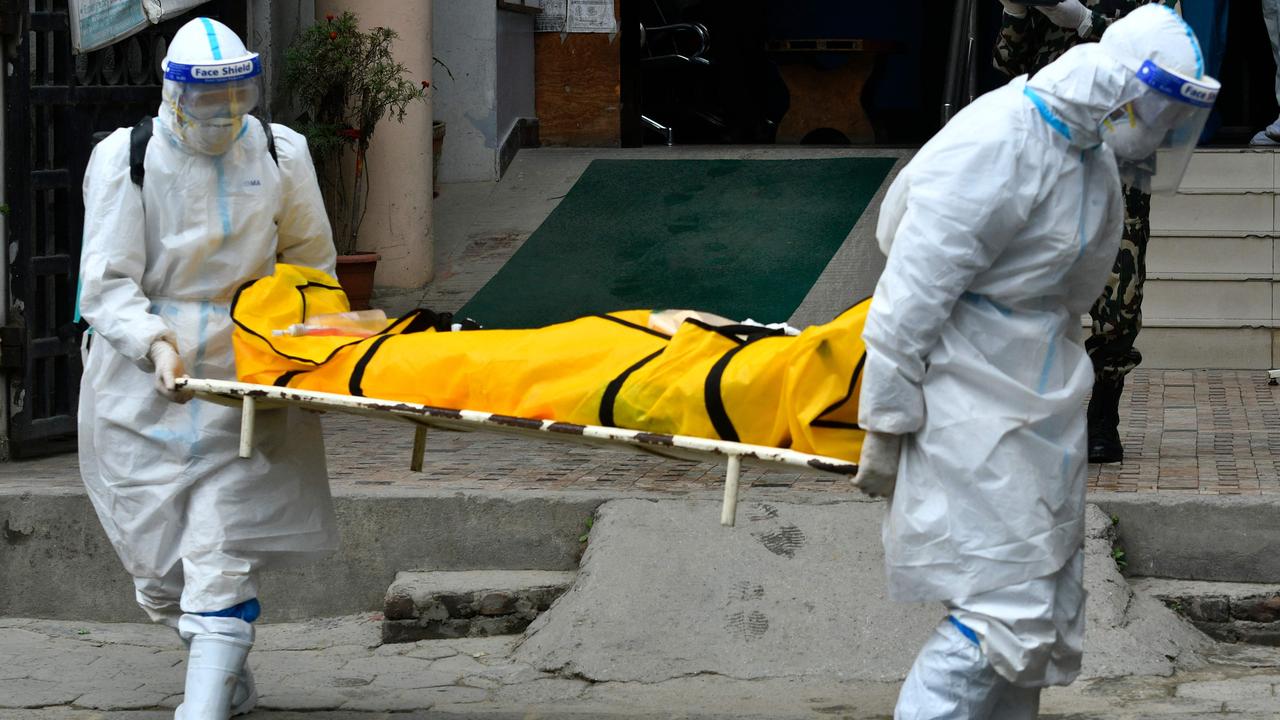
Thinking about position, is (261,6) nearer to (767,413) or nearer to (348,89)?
(348,89)

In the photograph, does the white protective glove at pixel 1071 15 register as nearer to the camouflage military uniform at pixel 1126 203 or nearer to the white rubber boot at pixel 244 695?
the camouflage military uniform at pixel 1126 203

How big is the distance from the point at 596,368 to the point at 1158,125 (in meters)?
1.29

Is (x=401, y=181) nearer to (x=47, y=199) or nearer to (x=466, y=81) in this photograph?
(x=466, y=81)

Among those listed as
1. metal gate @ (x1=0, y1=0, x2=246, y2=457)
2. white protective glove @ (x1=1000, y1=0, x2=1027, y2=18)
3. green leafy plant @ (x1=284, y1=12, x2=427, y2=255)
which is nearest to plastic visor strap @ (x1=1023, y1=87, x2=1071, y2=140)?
white protective glove @ (x1=1000, y1=0, x2=1027, y2=18)

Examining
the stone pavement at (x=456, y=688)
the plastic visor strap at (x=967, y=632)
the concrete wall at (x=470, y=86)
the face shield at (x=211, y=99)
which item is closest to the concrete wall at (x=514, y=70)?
the concrete wall at (x=470, y=86)

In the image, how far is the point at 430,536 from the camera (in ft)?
18.0

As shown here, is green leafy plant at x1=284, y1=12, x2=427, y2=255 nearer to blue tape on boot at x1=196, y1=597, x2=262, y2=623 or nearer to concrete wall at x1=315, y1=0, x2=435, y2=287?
concrete wall at x1=315, y1=0, x2=435, y2=287

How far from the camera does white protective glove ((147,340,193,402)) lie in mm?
3805

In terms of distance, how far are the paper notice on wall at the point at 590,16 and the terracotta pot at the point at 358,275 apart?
10.9 ft

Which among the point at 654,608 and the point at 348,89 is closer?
the point at 654,608

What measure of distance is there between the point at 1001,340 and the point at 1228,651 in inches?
89.1

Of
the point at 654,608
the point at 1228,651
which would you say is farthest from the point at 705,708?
the point at 1228,651

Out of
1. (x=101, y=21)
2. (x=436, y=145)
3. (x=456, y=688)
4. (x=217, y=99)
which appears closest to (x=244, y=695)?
(x=456, y=688)

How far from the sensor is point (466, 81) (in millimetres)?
Result: 11078
